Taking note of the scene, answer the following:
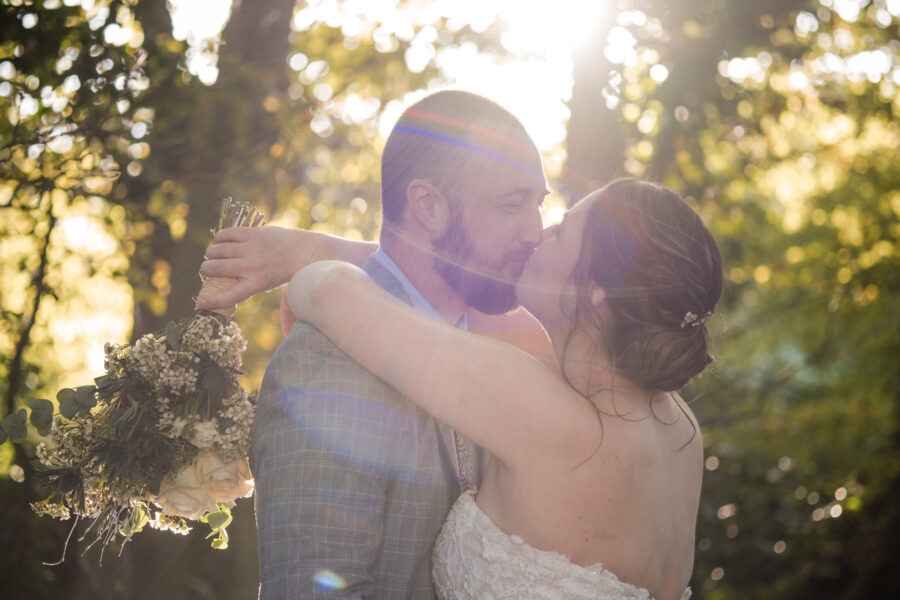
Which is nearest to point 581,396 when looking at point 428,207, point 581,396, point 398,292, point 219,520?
point 581,396

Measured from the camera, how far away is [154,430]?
2.44 metres

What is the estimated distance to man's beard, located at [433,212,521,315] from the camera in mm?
2789

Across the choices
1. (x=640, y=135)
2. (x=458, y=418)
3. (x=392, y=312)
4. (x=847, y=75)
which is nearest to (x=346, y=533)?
(x=458, y=418)

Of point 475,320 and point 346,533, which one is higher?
point 346,533

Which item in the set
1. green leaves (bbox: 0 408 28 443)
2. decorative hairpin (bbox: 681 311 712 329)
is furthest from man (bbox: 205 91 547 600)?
green leaves (bbox: 0 408 28 443)

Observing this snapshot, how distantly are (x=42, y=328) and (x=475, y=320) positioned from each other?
13.0ft

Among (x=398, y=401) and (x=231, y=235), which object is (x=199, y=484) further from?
(x=231, y=235)

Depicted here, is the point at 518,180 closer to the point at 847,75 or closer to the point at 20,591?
the point at 20,591

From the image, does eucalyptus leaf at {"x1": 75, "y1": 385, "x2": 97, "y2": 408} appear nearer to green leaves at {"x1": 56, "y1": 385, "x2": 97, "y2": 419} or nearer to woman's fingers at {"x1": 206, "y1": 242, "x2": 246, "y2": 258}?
green leaves at {"x1": 56, "y1": 385, "x2": 97, "y2": 419}

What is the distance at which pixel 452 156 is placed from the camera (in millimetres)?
2799

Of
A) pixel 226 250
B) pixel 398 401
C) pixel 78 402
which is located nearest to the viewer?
pixel 398 401

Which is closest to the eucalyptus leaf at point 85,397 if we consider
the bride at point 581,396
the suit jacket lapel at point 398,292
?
the bride at point 581,396

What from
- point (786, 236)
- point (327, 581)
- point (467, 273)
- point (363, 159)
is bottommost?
point (786, 236)

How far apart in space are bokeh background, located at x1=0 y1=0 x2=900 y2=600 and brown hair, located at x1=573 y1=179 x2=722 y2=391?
0.53m
